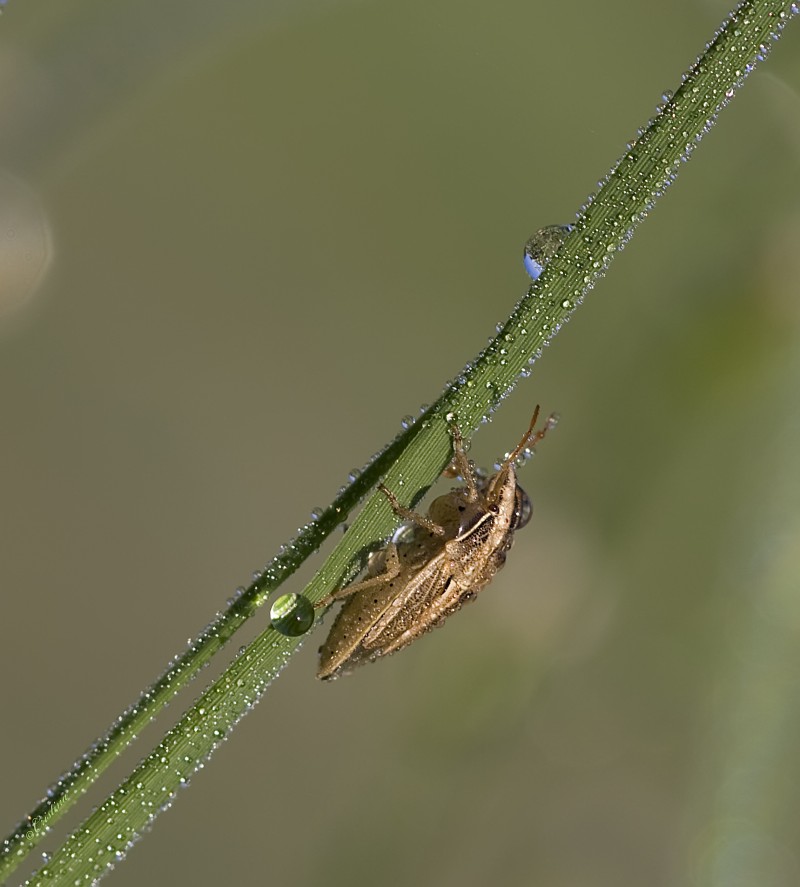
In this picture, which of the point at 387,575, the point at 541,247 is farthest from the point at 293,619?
the point at 541,247

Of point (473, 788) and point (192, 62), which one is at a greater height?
point (192, 62)

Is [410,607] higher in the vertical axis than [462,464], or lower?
lower

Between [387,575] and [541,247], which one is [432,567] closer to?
[387,575]

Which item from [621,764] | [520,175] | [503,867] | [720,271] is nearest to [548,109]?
[520,175]

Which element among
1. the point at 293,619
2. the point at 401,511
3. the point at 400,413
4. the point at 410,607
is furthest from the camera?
the point at 400,413

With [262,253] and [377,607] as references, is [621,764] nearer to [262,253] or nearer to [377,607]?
[377,607]

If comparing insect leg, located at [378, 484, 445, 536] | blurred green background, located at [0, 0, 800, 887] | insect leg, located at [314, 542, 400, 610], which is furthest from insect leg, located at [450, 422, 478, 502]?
blurred green background, located at [0, 0, 800, 887]

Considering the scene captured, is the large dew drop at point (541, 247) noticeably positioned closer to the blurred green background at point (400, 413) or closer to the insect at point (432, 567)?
the insect at point (432, 567)
